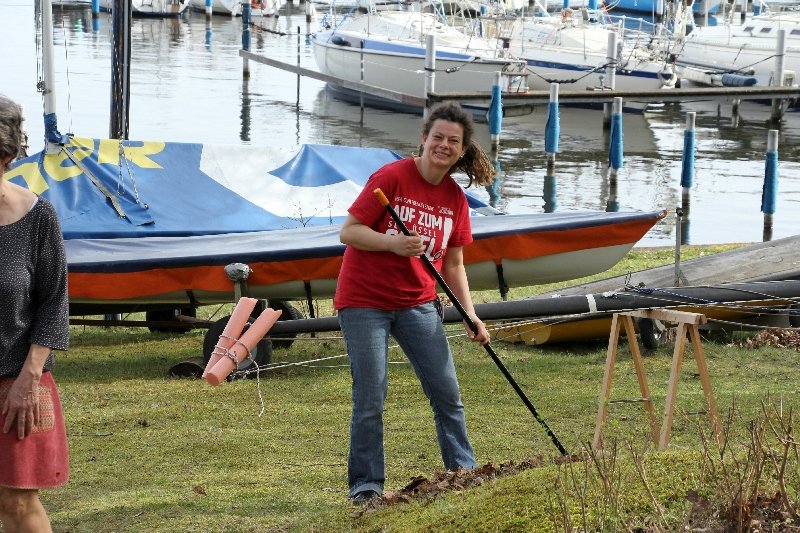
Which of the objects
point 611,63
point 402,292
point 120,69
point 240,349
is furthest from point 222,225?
point 611,63

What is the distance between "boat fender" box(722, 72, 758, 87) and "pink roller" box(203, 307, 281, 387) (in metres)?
31.6

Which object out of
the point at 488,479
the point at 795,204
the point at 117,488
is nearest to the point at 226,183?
the point at 117,488

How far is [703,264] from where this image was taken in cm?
1144

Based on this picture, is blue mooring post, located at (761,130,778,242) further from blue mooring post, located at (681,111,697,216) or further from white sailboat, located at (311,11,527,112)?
white sailboat, located at (311,11,527,112)

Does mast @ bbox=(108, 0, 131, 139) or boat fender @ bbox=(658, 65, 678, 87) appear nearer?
mast @ bbox=(108, 0, 131, 139)

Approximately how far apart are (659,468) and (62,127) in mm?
32318

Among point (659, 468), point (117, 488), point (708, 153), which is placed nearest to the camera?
point (659, 468)

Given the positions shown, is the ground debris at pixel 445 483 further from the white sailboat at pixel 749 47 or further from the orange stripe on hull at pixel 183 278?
the white sailboat at pixel 749 47

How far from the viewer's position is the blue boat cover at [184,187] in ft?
40.3

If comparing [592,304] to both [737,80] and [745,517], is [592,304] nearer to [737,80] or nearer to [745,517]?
[745,517]

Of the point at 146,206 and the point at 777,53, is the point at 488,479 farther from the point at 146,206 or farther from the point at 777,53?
the point at 777,53

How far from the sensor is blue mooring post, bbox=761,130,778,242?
2169 cm

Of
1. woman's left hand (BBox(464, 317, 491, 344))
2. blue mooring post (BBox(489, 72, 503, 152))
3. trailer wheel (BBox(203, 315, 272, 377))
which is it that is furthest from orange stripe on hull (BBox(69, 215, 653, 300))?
blue mooring post (BBox(489, 72, 503, 152))

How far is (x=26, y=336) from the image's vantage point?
181 inches
